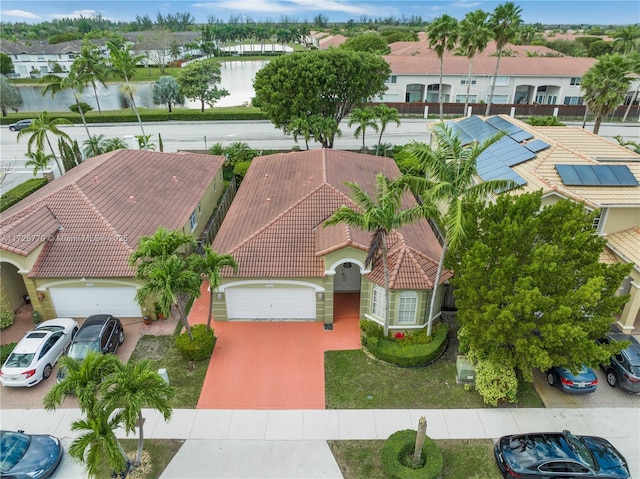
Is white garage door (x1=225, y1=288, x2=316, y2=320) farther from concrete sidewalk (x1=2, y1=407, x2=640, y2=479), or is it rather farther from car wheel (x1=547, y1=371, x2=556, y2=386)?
car wheel (x1=547, y1=371, x2=556, y2=386)

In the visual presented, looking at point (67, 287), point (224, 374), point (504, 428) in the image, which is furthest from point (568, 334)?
point (67, 287)

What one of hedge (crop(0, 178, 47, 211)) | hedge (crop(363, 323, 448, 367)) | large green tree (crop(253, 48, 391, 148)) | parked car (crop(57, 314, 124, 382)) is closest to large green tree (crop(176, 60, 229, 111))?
large green tree (crop(253, 48, 391, 148))

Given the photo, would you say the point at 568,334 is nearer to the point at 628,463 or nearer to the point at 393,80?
the point at 628,463

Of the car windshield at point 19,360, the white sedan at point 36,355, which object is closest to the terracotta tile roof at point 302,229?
the white sedan at point 36,355

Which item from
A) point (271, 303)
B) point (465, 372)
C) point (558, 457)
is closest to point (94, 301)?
point (271, 303)

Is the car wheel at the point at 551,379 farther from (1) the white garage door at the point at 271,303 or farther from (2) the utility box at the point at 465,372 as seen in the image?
Answer: (1) the white garage door at the point at 271,303
